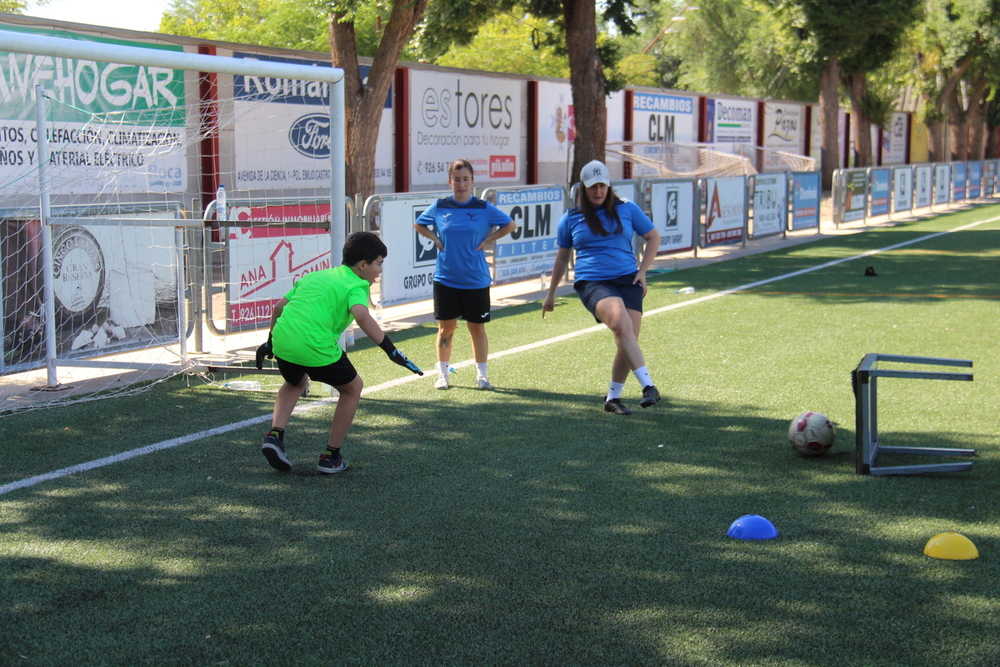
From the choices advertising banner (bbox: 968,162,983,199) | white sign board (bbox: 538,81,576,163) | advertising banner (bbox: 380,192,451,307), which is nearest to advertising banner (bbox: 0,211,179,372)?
advertising banner (bbox: 380,192,451,307)

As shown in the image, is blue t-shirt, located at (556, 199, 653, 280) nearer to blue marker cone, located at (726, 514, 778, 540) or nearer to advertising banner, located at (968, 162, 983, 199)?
blue marker cone, located at (726, 514, 778, 540)

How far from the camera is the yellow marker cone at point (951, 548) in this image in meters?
4.55

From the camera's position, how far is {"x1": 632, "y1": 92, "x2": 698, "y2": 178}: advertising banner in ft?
103

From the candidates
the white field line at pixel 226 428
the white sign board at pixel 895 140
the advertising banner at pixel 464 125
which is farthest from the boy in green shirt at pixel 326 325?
the white sign board at pixel 895 140

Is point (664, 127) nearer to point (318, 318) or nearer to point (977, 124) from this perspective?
point (977, 124)

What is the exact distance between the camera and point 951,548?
180 inches

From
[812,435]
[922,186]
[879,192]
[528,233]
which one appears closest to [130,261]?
[812,435]

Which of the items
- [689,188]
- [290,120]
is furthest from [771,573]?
[290,120]

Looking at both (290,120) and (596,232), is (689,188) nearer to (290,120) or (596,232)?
(290,120)

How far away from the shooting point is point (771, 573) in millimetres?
4457

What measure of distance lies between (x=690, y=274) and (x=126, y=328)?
9708mm

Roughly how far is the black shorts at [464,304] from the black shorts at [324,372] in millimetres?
2397

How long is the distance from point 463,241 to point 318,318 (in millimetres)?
2616

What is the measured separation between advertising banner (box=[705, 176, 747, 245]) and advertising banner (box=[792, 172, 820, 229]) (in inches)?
123
